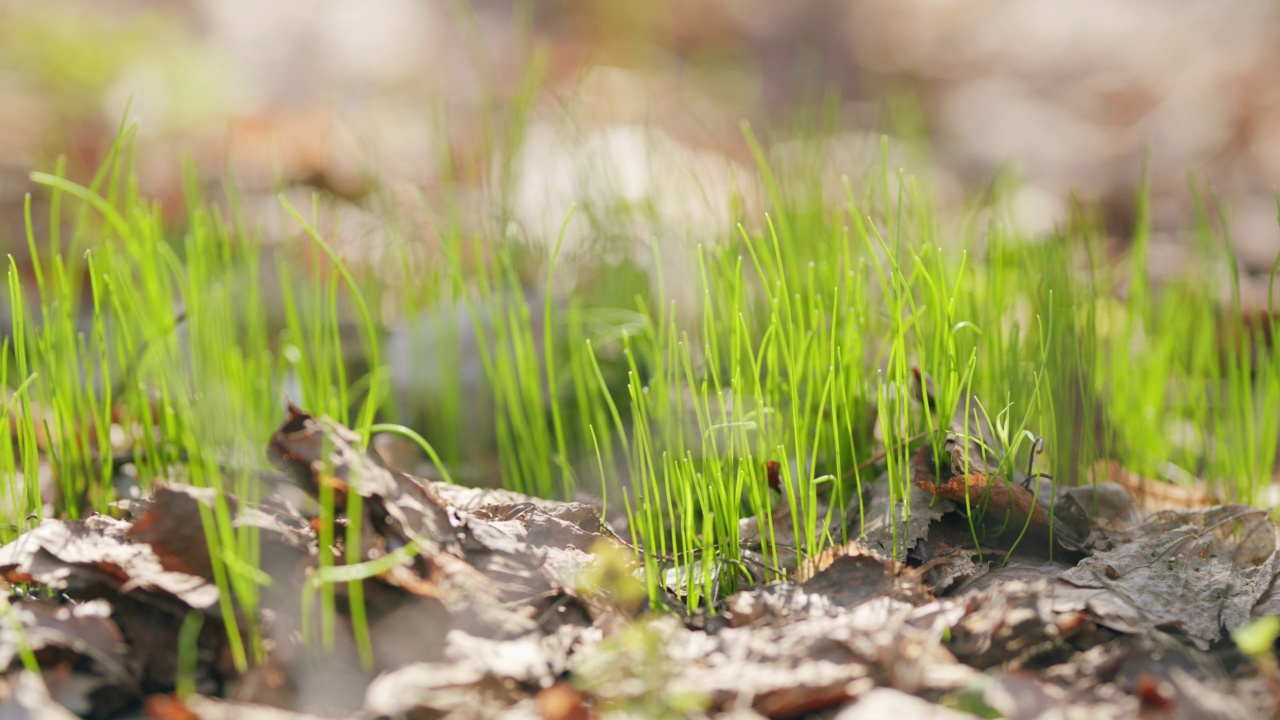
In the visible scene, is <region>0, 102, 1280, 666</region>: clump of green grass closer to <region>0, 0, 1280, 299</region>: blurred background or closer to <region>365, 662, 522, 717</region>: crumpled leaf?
<region>365, 662, 522, 717</region>: crumpled leaf

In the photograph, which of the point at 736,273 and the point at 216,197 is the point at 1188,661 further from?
the point at 216,197

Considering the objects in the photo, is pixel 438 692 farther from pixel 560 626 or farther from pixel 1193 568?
pixel 1193 568

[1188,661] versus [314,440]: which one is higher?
[314,440]

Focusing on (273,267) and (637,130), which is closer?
(273,267)

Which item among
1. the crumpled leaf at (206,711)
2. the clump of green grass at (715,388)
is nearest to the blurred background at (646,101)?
the clump of green grass at (715,388)

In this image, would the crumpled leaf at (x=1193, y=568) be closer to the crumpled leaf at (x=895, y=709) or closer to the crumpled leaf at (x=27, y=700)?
the crumpled leaf at (x=895, y=709)

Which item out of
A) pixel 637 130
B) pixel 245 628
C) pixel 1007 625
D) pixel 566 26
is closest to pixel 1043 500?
pixel 1007 625
